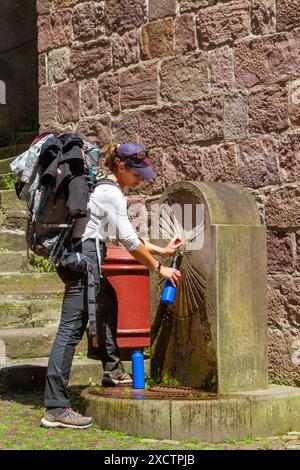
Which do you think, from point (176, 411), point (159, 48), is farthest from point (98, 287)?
point (159, 48)

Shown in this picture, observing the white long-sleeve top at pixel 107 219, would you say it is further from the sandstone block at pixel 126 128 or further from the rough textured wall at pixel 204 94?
the sandstone block at pixel 126 128

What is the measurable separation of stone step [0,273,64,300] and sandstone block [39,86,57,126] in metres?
1.36

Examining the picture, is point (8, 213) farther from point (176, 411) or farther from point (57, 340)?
point (176, 411)

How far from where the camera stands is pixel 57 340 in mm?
5617

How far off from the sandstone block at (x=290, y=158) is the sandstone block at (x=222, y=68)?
0.66 m

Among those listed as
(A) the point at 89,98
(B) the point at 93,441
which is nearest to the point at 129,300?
(A) the point at 89,98

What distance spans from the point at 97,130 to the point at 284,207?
2185 mm

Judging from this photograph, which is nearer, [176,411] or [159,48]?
[176,411]

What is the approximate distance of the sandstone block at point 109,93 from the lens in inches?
303

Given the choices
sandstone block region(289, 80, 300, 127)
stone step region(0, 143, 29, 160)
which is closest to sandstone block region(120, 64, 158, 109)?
sandstone block region(289, 80, 300, 127)

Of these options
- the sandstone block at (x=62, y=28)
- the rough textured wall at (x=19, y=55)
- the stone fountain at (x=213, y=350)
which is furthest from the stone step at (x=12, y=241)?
the rough textured wall at (x=19, y=55)

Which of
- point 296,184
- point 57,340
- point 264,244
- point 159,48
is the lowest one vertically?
point 57,340
